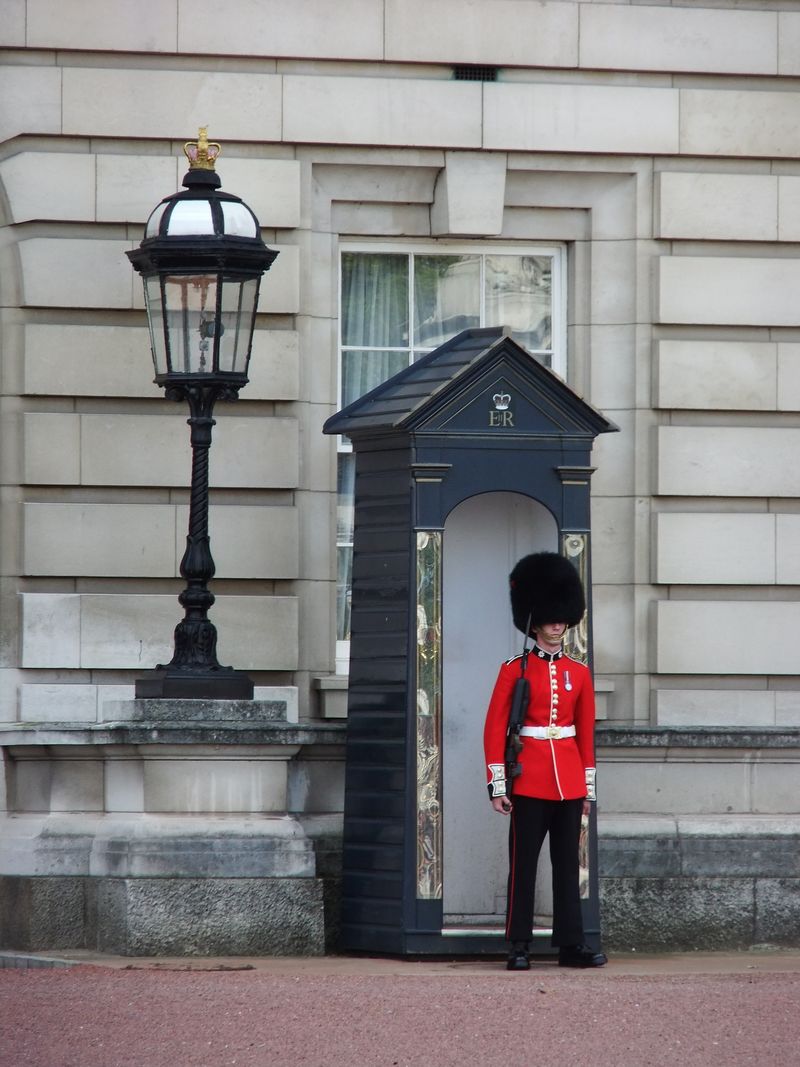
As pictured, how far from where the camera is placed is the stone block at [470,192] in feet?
31.4

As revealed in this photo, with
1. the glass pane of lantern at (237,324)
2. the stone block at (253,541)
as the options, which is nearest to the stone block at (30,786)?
the stone block at (253,541)

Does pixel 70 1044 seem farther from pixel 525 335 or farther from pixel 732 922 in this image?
pixel 525 335

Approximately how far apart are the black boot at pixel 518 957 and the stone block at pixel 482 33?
3.79 m

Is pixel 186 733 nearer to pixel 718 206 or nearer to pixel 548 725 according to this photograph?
pixel 548 725

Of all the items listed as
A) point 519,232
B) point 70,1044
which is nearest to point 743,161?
point 519,232

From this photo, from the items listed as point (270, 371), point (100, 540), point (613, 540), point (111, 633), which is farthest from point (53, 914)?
point (613, 540)

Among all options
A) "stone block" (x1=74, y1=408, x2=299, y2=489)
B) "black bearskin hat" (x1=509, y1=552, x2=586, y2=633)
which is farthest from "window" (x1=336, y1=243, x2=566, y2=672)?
"black bearskin hat" (x1=509, y1=552, x2=586, y2=633)

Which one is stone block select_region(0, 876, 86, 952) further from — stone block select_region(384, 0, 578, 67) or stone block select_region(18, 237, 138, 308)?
stone block select_region(384, 0, 578, 67)

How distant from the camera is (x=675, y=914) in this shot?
905 centimetres

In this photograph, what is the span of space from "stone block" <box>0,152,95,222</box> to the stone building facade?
0.04 ft

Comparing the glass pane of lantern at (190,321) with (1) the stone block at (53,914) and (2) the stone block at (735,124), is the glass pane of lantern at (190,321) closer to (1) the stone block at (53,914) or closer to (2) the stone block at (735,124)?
(1) the stone block at (53,914)

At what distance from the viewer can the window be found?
9.79 m

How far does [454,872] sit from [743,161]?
336 cm

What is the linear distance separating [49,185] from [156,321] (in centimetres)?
111
